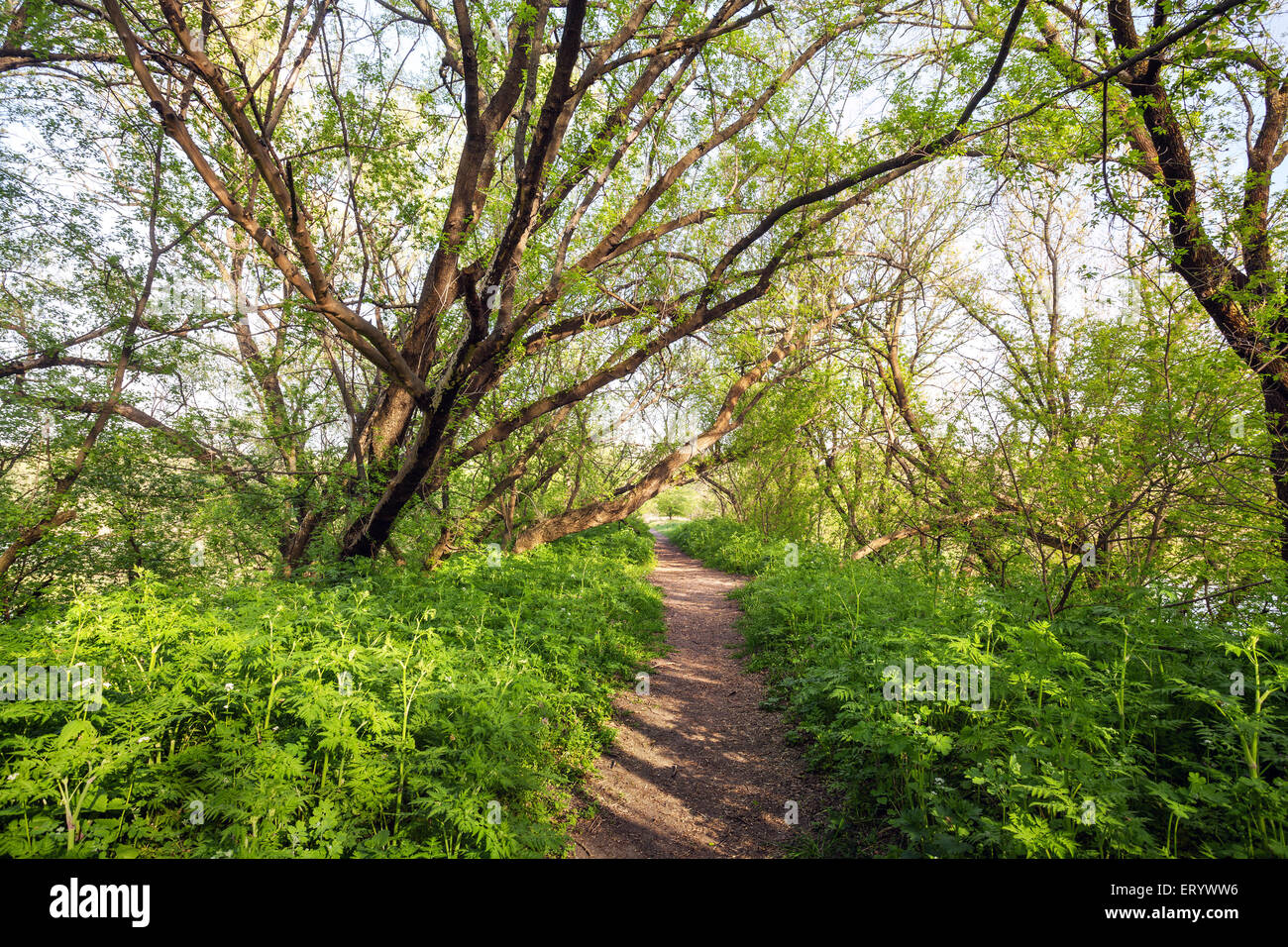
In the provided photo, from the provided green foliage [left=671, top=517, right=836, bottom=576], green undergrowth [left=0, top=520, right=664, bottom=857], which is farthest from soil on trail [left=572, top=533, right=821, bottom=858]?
green foliage [left=671, top=517, right=836, bottom=576]

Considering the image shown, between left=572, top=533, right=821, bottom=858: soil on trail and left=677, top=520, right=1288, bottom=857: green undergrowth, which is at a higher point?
left=677, top=520, right=1288, bottom=857: green undergrowth

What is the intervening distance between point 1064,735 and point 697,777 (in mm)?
2670

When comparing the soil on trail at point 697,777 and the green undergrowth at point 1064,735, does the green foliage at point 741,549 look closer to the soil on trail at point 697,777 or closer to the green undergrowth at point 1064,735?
the soil on trail at point 697,777

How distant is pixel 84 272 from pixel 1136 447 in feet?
44.8

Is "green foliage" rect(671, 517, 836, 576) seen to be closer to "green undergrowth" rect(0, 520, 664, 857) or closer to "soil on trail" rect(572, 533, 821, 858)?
"soil on trail" rect(572, 533, 821, 858)

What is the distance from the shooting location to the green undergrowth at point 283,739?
2.21 metres

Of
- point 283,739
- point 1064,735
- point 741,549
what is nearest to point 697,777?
point 1064,735

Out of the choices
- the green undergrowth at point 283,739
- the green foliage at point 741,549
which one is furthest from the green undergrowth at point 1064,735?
the green foliage at point 741,549

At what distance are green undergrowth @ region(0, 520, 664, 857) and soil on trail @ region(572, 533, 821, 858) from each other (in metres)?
0.35

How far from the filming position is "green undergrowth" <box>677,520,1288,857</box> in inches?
98.8

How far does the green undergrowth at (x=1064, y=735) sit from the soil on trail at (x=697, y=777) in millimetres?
361
